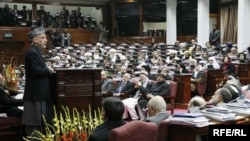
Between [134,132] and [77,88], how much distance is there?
1223 millimetres

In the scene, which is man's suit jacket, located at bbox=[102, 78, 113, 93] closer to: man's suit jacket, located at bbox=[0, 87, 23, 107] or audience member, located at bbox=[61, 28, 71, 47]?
man's suit jacket, located at bbox=[0, 87, 23, 107]

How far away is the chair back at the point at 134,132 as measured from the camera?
8.23 feet

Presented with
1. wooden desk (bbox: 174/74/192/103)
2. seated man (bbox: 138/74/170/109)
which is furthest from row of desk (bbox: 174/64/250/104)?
seated man (bbox: 138/74/170/109)

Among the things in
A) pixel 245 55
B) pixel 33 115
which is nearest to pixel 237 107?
pixel 33 115

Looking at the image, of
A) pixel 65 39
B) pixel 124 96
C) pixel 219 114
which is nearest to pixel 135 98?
pixel 124 96

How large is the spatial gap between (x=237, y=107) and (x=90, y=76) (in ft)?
4.38

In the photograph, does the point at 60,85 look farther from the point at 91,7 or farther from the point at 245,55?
the point at 91,7

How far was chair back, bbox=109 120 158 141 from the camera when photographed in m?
2.51

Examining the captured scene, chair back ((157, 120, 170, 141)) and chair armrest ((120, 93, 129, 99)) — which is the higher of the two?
chair back ((157, 120, 170, 141))

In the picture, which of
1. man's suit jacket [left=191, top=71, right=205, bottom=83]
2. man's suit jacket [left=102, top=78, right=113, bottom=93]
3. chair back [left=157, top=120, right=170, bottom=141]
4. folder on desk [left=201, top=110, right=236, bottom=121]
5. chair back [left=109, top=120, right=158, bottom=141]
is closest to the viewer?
chair back [left=109, top=120, right=158, bottom=141]

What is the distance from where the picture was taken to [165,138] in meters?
2.83

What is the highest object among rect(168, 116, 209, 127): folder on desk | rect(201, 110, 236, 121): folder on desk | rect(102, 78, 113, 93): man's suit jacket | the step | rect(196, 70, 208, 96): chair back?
rect(168, 116, 209, 127): folder on desk

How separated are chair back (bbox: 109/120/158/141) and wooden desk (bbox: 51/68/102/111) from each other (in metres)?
1.13

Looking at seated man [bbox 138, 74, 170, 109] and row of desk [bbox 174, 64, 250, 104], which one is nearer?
seated man [bbox 138, 74, 170, 109]
